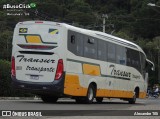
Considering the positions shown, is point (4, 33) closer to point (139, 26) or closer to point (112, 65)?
point (139, 26)

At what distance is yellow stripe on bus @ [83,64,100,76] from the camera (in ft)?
75.8

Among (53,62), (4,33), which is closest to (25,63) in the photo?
(53,62)

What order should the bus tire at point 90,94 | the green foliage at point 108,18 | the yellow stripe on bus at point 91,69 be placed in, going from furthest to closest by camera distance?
the green foliage at point 108,18 < the bus tire at point 90,94 < the yellow stripe on bus at point 91,69

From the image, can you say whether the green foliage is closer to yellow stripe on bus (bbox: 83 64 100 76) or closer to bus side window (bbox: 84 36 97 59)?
yellow stripe on bus (bbox: 83 64 100 76)

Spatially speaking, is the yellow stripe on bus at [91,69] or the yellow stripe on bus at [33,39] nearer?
the yellow stripe on bus at [33,39]

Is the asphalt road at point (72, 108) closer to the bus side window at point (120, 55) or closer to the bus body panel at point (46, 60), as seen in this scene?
the bus body panel at point (46, 60)

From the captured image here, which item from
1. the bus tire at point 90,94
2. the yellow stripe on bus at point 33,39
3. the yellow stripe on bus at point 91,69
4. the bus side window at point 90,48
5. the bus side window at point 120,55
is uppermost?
the yellow stripe on bus at point 33,39

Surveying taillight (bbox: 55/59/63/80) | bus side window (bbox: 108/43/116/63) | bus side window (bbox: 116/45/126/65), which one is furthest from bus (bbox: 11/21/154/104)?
bus side window (bbox: 116/45/126/65)

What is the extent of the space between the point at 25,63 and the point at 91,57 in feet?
11.6

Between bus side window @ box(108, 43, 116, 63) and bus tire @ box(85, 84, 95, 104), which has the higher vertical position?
bus side window @ box(108, 43, 116, 63)

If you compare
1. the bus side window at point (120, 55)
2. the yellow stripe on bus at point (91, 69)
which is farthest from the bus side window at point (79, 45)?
the bus side window at point (120, 55)

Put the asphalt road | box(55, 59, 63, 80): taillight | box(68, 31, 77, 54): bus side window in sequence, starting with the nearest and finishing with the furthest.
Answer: the asphalt road
box(55, 59, 63, 80): taillight
box(68, 31, 77, 54): bus side window

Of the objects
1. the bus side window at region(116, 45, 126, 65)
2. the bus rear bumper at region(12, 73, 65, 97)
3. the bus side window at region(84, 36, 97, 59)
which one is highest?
the bus side window at region(84, 36, 97, 59)

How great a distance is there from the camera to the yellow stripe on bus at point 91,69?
23094mm
